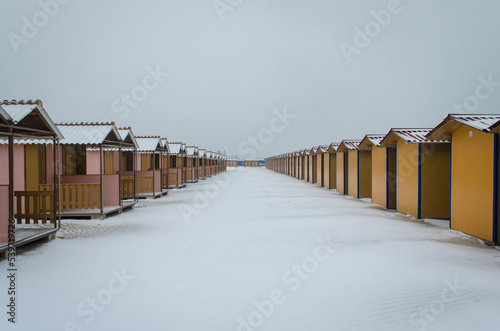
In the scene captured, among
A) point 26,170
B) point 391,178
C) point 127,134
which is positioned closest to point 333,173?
point 391,178

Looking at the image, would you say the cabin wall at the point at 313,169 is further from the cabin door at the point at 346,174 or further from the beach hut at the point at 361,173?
the beach hut at the point at 361,173

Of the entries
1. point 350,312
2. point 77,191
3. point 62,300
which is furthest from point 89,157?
point 350,312

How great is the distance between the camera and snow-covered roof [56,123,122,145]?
1062cm

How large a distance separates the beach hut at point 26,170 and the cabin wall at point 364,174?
13883 mm

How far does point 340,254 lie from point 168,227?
17.4 feet

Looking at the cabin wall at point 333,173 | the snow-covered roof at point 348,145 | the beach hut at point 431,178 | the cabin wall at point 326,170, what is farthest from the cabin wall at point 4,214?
the cabin wall at point 326,170

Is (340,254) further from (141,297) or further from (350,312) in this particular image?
(141,297)

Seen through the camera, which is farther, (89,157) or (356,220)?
(89,157)

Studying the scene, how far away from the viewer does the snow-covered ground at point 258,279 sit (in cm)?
405

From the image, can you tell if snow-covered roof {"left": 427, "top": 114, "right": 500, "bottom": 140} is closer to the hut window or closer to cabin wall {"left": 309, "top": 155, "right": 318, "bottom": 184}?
the hut window

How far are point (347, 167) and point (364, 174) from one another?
2304 millimetres

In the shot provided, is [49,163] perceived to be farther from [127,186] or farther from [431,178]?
[431,178]

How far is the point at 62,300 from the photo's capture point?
15.1 ft

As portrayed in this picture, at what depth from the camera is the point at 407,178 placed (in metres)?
11.9
